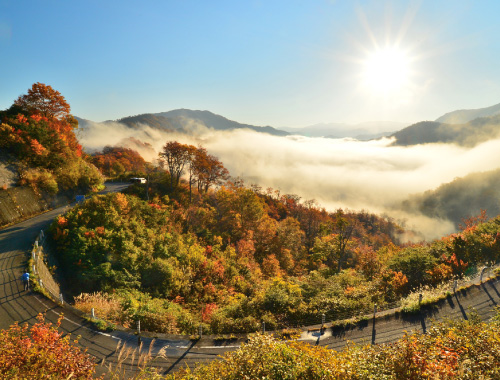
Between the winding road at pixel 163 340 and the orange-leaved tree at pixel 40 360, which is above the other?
the orange-leaved tree at pixel 40 360

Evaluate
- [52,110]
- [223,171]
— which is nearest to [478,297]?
[223,171]

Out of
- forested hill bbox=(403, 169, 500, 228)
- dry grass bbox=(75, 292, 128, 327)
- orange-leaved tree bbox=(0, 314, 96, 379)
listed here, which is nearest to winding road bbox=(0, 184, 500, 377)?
dry grass bbox=(75, 292, 128, 327)

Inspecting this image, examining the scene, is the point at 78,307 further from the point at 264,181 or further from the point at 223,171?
the point at 264,181

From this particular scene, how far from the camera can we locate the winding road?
33.9ft

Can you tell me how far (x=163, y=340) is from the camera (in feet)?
37.4

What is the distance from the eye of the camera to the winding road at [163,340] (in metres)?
10.3

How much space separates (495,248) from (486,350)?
2147 cm

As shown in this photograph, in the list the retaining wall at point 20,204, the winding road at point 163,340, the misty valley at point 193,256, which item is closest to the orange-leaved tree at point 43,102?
the misty valley at point 193,256

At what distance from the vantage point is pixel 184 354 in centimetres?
1070

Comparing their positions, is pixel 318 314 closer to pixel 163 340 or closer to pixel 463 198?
pixel 163 340

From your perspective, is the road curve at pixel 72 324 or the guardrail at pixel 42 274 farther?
the guardrail at pixel 42 274

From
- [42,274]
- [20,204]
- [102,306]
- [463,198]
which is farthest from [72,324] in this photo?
[463,198]

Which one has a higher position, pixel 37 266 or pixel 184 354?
pixel 37 266

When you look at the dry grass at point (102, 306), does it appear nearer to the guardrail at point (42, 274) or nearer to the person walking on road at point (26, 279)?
the guardrail at point (42, 274)
